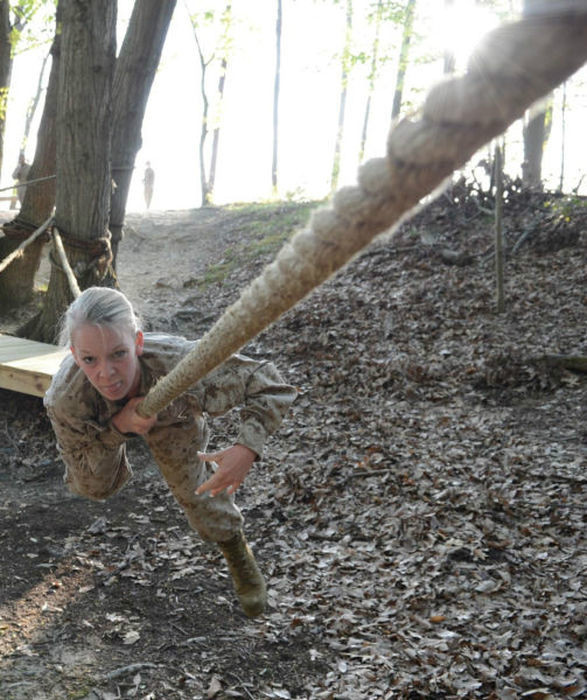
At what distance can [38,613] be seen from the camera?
366 cm

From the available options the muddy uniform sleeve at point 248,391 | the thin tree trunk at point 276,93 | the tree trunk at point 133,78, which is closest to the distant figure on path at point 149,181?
the thin tree trunk at point 276,93

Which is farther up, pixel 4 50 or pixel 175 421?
pixel 4 50

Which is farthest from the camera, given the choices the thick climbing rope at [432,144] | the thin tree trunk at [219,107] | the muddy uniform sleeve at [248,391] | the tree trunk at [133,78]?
the thin tree trunk at [219,107]

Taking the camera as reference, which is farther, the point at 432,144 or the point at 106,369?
the point at 106,369

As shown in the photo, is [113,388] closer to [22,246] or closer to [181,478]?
[181,478]

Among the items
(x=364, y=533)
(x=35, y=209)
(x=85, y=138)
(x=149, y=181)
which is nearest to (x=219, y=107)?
(x=149, y=181)

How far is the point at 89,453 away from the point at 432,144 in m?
2.37

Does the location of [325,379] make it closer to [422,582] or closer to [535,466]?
[535,466]

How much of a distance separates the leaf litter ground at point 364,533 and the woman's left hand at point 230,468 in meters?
1.23

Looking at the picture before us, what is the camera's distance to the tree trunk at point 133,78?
20.3 feet

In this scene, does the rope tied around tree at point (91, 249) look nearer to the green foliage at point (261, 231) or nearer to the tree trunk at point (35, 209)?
the tree trunk at point (35, 209)

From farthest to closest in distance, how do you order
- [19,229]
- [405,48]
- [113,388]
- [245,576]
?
[405,48] < [19,229] < [245,576] < [113,388]

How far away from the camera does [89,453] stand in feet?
9.48

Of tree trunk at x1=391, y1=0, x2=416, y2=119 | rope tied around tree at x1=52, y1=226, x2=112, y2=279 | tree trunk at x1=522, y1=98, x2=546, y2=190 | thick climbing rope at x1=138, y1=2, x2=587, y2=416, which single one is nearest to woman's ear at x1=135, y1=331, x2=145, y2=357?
thick climbing rope at x1=138, y1=2, x2=587, y2=416
